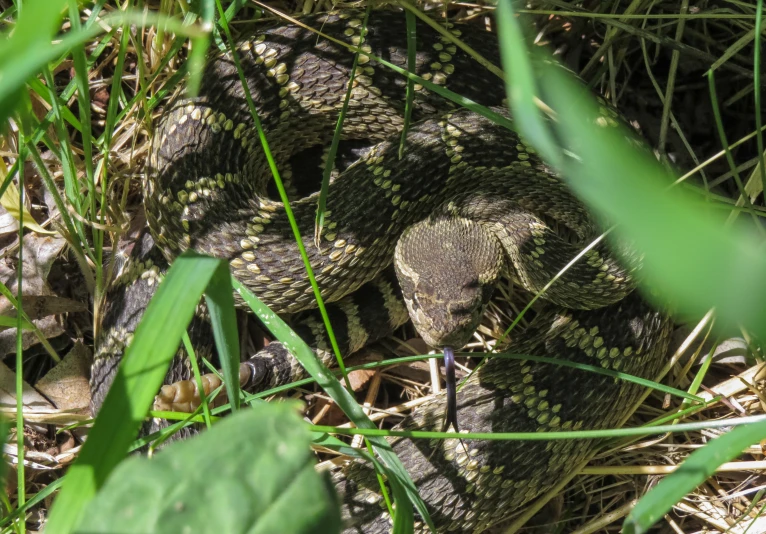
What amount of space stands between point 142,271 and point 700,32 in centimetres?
330

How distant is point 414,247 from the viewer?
3.49m

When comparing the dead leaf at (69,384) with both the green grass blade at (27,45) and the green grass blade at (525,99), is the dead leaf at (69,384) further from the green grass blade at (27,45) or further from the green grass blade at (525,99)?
the green grass blade at (525,99)

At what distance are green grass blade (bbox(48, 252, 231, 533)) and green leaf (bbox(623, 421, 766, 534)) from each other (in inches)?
50.3

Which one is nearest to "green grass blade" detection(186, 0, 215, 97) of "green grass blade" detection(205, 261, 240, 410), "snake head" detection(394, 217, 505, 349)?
"green grass blade" detection(205, 261, 240, 410)

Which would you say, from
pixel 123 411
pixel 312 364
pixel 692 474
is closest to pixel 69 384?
pixel 312 364

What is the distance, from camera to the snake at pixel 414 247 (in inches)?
128

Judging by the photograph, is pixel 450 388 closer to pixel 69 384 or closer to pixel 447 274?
pixel 447 274

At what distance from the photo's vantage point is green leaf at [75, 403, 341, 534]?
57.0 inches

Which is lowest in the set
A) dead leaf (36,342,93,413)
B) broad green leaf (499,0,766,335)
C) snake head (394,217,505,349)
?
dead leaf (36,342,93,413)

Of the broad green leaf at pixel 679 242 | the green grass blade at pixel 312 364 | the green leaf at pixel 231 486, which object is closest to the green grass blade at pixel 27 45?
the green leaf at pixel 231 486

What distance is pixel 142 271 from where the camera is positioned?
3.60 meters

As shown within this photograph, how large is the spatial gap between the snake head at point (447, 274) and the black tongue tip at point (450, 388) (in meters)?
0.06

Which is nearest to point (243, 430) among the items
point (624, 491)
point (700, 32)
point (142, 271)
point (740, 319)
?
point (740, 319)

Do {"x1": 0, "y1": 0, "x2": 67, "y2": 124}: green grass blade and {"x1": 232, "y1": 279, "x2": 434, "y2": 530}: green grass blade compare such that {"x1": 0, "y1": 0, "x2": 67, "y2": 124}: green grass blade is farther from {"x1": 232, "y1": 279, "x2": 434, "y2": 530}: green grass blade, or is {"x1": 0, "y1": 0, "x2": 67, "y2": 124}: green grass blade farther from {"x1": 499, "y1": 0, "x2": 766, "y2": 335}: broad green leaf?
{"x1": 232, "y1": 279, "x2": 434, "y2": 530}: green grass blade
